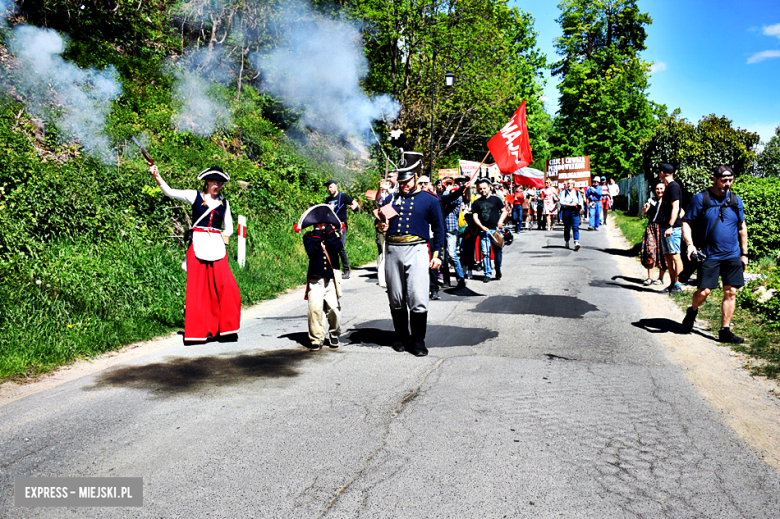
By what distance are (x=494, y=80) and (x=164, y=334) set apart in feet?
83.4

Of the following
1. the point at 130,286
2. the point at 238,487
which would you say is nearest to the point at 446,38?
the point at 130,286

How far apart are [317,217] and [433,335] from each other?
1957 mm

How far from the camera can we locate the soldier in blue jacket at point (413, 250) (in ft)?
21.0

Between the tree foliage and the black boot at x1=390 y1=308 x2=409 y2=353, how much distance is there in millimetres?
10184

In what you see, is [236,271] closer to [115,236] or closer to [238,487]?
[115,236]

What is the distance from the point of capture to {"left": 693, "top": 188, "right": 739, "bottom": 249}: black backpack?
6863mm

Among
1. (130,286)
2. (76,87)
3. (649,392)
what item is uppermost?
(76,87)

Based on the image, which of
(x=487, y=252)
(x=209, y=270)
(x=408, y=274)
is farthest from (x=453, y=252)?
(x=209, y=270)

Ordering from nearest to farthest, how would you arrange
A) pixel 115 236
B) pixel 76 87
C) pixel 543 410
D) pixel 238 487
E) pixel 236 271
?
1. pixel 238 487
2. pixel 543 410
3. pixel 115 236
4. pixel 236 271
5. pixel 76 87

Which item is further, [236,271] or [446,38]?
[446,38]

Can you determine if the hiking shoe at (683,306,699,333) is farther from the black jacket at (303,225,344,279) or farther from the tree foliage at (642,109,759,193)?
the tree foliage at (642,109,759,193)

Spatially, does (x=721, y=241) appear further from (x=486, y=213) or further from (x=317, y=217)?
(x=486, y=213)

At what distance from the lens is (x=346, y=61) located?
2598cm

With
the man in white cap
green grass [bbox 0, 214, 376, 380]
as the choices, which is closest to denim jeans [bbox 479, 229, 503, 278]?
green grass [bbox 0, 214, 376, 380]
